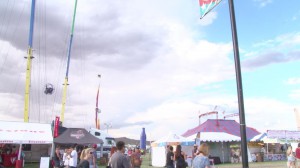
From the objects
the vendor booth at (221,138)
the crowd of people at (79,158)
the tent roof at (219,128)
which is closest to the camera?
the crowd of people at (79,158)

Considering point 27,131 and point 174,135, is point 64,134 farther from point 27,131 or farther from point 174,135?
point 174,135

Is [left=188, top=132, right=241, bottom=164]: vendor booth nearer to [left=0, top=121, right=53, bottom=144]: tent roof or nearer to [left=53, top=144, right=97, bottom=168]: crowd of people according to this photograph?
[left=0, top=121, right=53, bottom=144]: tent roof

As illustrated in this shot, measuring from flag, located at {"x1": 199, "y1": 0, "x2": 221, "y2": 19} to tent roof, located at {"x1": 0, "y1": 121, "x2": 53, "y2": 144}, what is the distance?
636 inches

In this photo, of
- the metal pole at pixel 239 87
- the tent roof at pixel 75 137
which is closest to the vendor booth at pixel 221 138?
the tent roof at pixel 75 137

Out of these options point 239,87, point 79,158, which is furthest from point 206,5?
point 79,158

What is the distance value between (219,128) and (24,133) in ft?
60.7

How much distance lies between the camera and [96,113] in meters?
70.1

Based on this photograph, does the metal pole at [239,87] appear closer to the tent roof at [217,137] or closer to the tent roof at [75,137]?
the tent roof at [75,137]

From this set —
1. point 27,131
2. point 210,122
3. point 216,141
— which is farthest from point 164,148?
point 27,131

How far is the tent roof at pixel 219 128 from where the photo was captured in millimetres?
30667

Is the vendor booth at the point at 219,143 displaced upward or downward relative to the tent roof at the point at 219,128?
→ downward

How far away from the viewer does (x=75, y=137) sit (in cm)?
2234

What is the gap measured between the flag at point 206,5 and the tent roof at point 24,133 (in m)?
16.1

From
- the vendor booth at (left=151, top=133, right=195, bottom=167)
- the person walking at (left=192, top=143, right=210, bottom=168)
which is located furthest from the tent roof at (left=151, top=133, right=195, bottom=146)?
the person walking at (left=192, top=143, right=210, bottom=168)
